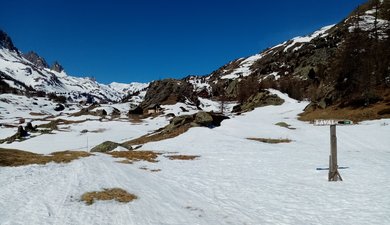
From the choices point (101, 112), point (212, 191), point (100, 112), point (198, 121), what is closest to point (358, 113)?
point (198, 121)

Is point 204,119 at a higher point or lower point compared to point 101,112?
lower

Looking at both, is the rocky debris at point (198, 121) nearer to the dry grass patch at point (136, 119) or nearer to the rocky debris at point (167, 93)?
the dry grass patch at point (136, 119)

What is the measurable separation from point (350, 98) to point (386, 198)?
182 ft

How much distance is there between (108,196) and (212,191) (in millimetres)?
4817

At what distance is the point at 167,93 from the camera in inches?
6467

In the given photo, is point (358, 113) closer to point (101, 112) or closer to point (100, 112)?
point (101, 112)

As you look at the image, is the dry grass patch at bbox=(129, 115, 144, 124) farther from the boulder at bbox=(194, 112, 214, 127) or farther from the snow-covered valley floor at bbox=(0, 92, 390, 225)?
the snow-covered valley floor at bbox=(0, 92, 390, 225)

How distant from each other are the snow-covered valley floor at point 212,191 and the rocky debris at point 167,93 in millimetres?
124993

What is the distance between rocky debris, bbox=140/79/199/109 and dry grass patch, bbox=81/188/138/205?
133 m

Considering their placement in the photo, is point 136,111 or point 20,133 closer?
point 20,133

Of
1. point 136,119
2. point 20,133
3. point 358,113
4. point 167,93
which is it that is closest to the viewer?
point 358,113

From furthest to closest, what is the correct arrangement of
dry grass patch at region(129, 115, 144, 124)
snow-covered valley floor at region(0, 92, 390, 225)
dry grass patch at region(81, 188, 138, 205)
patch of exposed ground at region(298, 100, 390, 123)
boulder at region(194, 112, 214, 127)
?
dry grass patch at region(129, 115, 144, 124) < boulder at region(194, 112, 214, 127) < patch of exposed ground at region(298, 100, 390, 123) < dry grass patch at region(81, 188, 138, 205) < snow-covered valley floor at region(0, 92, 390, 225)

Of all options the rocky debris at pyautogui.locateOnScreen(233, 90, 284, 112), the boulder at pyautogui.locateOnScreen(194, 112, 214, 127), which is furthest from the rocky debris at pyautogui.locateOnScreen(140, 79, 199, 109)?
the boulder at pyautogui.locateOnScreen(194, 112, 214, 127)

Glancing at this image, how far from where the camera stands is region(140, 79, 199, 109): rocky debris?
15541 cm
